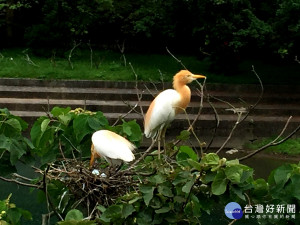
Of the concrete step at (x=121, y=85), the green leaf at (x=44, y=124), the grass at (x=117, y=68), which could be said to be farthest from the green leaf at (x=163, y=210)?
the concrete step at (x=121, y=85)

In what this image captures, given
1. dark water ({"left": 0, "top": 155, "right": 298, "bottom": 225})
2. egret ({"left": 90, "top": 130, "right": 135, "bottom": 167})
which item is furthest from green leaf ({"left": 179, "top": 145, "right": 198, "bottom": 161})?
dark water ({"left": 0, "top": 155, "right": 298, "bottom": 225})

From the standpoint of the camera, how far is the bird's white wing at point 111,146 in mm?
2920

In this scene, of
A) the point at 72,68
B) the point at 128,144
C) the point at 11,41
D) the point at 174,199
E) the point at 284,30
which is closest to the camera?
the point at 174,199

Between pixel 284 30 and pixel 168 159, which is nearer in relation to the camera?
pixel 168 159

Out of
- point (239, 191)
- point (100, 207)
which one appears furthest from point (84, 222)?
point (239, 191)

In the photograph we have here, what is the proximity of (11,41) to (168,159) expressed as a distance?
37.7 ft

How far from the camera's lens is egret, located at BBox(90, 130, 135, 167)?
2.92 meters

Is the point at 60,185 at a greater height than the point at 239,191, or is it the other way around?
the point at 239,191

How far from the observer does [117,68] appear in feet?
36.4

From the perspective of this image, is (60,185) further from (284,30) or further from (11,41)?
(11,41)

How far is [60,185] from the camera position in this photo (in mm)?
2785

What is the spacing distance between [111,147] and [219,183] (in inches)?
33.1

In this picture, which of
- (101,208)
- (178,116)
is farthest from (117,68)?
(101,208)

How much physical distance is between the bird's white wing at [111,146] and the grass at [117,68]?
272 inches
